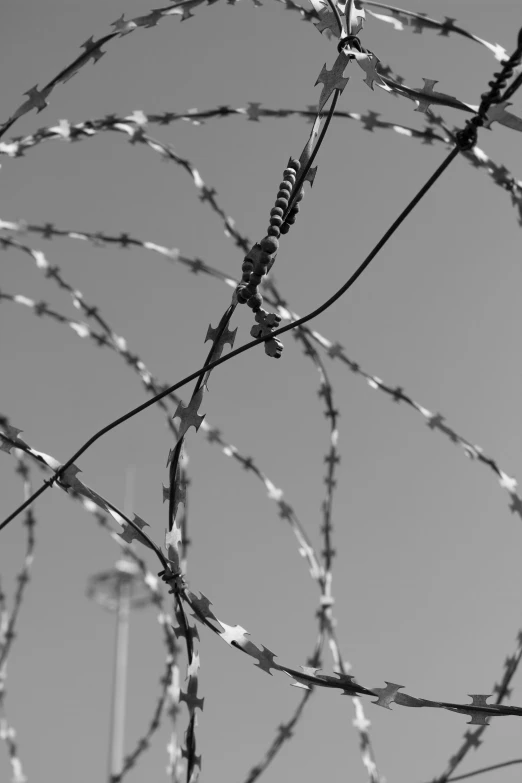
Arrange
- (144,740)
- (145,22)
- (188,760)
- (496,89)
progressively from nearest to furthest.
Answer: (496,89)
(188,760)
(145,22)
(144,740)

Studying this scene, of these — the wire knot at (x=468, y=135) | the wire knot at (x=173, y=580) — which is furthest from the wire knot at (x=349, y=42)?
the wire knot at (x=173, y=580)

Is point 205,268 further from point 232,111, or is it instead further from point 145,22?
point 145,22

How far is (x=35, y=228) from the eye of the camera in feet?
15.0

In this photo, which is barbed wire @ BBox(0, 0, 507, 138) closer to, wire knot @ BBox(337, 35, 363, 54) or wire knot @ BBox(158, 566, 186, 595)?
wire knot @ BBox(337, 35, 363, 54)

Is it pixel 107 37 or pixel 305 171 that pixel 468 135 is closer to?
pixel 305 171

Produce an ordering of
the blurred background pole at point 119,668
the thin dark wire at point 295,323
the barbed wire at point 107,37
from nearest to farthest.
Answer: the thin dark wire at point 295,323 < the barbed wire at point 107,37 < the blurred background pole at point 119,668

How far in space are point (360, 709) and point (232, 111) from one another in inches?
118

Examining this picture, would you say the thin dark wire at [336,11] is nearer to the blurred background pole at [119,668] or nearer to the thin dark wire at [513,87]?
the thin dark wire at [513,87]

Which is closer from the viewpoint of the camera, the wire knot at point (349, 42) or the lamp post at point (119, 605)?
the wire knot at point (349, 42)

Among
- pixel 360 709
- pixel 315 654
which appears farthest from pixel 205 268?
pixel 360 709

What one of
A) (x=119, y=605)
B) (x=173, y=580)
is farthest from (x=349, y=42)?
(x=119, y=605)

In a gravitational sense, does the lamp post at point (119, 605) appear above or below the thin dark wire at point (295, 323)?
above

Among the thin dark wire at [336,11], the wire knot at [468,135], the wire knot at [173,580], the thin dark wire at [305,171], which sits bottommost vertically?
the wire knot at [173,580]

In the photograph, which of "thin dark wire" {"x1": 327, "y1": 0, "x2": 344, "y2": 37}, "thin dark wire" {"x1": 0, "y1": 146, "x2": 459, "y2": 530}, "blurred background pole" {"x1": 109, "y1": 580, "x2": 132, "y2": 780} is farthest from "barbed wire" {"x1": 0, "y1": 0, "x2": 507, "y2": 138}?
"blurred background pole" {"x1": 109, "y1": 580, "x2": 132, "y2": 780}
